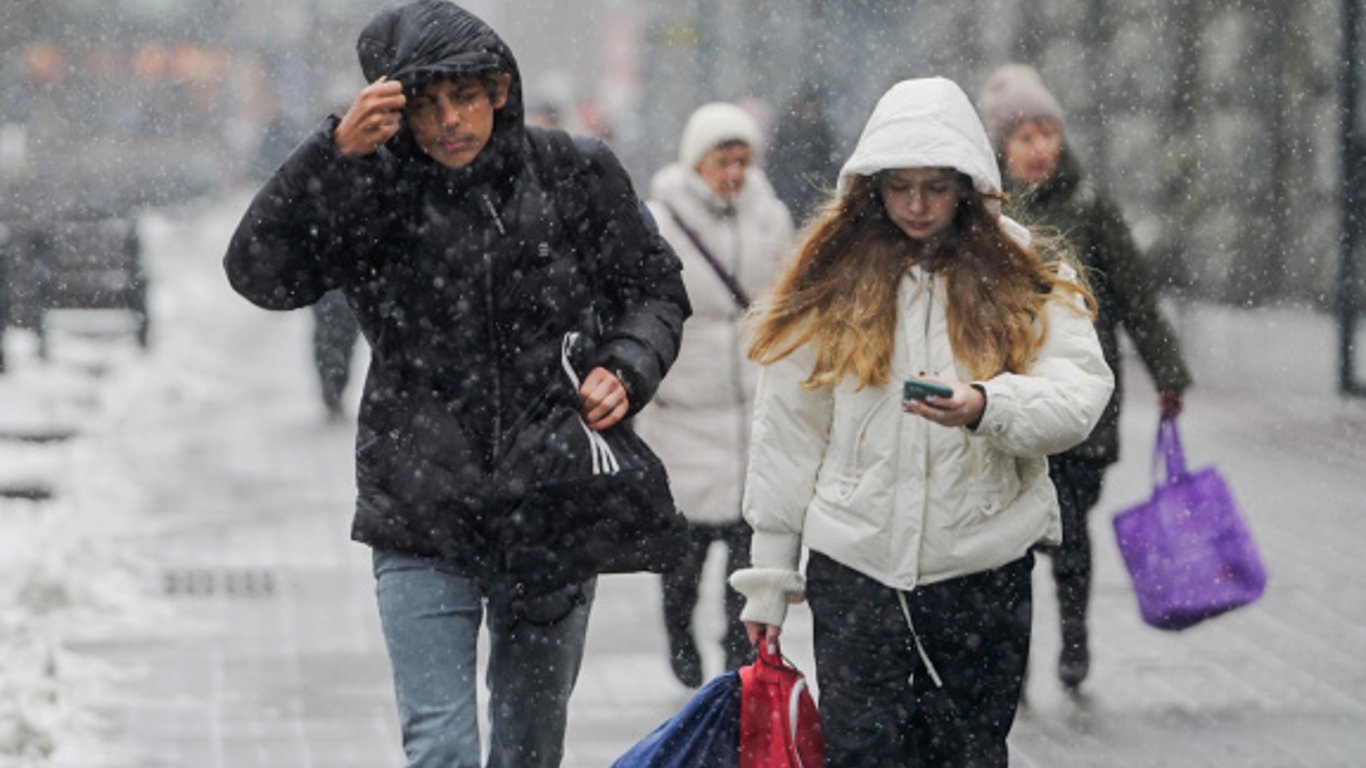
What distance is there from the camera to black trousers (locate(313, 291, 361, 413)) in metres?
15.9

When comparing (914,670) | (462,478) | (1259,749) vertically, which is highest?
(462,478)

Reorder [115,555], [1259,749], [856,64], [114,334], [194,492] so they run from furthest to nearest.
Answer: [856,64] < [114,334] < [194,492] < [115,555] < [1259,749]

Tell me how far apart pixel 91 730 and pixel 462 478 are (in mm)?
3044

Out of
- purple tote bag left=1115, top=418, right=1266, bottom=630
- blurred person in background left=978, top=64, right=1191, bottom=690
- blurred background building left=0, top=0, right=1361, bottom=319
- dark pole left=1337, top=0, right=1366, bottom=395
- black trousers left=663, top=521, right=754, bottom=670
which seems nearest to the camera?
purple tote bag left=1115, top=418, right=1266, bottom=630

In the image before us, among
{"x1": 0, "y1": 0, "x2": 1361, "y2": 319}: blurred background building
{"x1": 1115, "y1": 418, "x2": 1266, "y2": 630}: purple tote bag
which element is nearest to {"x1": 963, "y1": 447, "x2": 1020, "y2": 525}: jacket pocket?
{"x1": 1115, "y1": 418, "x2": 1266, "y2": 630}: purple tote bag

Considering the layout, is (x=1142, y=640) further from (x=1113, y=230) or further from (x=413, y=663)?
(x=413, y=663)

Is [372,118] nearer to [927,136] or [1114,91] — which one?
[927,136]

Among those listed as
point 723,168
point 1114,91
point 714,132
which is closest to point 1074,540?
point 723,168

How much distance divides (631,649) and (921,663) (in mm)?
3982

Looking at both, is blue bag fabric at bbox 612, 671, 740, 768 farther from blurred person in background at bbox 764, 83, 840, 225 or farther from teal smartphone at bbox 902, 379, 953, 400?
blurred person in background at bbox 764, 83, 840, 225

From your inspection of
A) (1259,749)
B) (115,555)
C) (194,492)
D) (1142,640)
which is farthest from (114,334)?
(1259,749)

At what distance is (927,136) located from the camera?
4.63 metres

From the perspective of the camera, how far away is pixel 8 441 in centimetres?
1434

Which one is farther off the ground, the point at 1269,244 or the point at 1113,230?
the point at 1113,230
